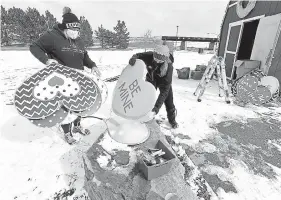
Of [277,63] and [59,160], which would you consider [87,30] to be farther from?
[59,160]

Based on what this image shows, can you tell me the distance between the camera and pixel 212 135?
3.39 meters

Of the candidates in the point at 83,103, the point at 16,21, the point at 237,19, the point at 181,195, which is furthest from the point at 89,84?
the point at 16,21

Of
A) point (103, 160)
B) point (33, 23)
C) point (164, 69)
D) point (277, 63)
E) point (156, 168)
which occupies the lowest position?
point (103, 160)

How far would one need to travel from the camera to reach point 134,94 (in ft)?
3.95

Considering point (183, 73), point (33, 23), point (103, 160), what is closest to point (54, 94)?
point (103, 160)

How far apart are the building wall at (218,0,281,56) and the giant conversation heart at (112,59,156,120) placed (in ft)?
20.2

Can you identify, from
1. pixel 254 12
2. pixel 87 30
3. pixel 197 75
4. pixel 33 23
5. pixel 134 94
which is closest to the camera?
pixel 134 94

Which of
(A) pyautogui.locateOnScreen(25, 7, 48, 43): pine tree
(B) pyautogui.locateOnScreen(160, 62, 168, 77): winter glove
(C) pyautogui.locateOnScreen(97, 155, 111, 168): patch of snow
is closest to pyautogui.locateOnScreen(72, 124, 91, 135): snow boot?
(C) pyautogui.locateOnScreen(97, 155, 111, 168): patch of snow

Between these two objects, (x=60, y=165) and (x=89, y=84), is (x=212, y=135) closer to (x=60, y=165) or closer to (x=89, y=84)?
(x=60, y=165)

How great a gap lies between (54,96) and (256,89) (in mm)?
5086

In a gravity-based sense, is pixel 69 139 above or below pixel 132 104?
below

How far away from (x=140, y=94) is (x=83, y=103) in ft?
1.24

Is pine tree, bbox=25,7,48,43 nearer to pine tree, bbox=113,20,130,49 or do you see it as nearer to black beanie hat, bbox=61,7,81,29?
pine tree, bbox=113,20,130,49

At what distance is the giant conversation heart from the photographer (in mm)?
1146
